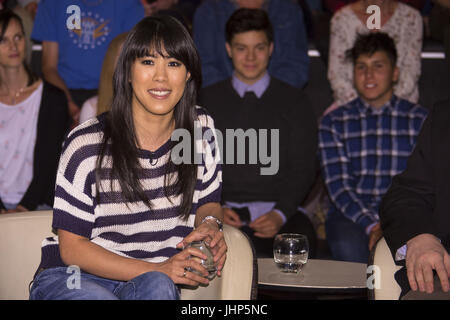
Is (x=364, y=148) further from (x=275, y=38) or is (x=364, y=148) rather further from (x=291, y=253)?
(x=291, y=253)

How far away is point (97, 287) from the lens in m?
2.12

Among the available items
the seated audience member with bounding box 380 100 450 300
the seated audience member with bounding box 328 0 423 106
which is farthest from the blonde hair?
the seated audience member with bounding box 380 100 450 300

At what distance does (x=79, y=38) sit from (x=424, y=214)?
2.78 metres

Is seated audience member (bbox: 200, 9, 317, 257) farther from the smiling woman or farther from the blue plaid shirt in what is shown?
the smiling woman

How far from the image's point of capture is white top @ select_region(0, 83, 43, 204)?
3918mm

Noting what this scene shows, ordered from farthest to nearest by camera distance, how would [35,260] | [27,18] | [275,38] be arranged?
[27,18], [275,38], [35,260]

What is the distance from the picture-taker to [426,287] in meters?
2.19

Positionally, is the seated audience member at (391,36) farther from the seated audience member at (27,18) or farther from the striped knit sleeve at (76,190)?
the striped knit sleeve at (76,190)

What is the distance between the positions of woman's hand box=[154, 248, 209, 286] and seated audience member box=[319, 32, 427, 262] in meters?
1.63

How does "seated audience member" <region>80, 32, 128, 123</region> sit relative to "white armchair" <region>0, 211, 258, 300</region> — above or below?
above

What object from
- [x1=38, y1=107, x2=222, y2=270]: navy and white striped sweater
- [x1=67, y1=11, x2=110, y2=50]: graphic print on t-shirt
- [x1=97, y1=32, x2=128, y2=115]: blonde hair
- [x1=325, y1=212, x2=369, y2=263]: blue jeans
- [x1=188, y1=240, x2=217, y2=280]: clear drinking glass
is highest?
[x1=67, y1=11, x2=110, y2=50]: graphic print on t-shirt

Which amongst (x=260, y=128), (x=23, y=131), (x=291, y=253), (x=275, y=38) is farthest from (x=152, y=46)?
(x=275, y=38)
